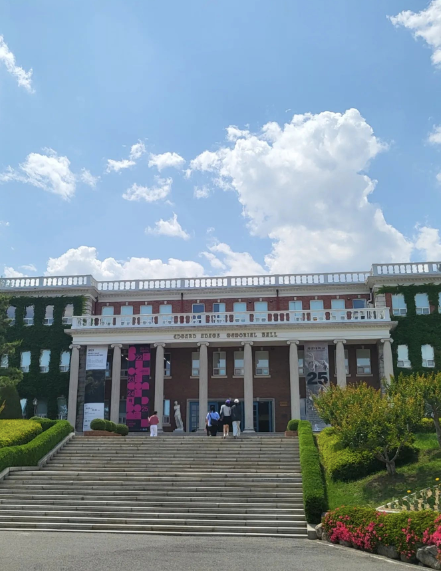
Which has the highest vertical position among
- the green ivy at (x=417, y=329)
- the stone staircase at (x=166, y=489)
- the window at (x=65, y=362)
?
the green ivy at (x=417, y=329)

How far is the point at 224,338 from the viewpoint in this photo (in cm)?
4419

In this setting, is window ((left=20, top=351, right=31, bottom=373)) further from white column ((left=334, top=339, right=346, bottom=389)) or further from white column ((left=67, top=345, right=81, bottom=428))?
white column ((left=334, top=339, right=346, bottom=389))

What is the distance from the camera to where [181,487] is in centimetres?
2511

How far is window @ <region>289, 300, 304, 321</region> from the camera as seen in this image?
44875 mm

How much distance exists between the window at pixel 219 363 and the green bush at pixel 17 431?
1633 cm

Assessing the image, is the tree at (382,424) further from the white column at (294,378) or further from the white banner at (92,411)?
the white banner at (92,411)

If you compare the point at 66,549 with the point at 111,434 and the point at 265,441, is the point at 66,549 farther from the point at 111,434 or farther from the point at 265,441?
the point at 111,434

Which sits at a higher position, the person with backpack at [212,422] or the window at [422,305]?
the window at [422,305]

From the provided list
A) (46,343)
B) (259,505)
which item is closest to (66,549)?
(259,505)

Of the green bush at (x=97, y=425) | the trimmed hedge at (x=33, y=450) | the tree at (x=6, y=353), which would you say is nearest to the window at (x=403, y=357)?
the green bush at (x=97, y=425)

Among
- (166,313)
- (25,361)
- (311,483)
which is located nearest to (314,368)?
(166,313)

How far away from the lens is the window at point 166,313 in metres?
45.7

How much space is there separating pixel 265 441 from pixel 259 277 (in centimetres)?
2050

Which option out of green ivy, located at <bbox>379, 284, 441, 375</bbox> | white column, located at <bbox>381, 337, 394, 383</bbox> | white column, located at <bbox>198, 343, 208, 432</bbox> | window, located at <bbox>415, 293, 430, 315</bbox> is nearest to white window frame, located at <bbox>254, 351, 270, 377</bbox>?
white column, located at <bbox>198, 343, 208, 432</bbox>
